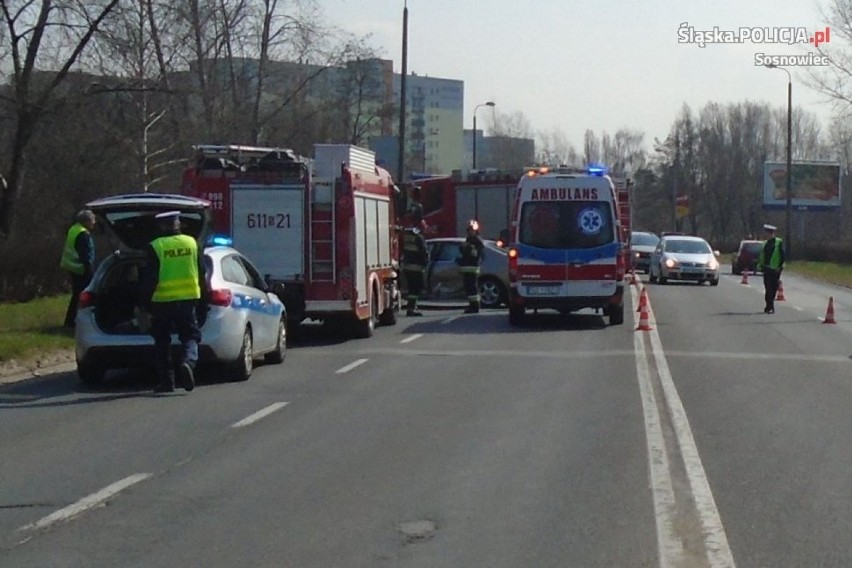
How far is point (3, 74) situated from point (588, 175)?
47.5 ft

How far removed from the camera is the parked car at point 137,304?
14547mm

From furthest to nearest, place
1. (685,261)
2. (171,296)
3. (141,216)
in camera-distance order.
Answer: (685,261) → (141,216) → (171,296)

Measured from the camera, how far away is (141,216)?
15.7 metres

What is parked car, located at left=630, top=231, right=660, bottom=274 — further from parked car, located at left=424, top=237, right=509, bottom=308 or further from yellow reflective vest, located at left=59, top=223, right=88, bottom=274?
yellow reflective vest, located at left=59, top=223, right=88, bottom=274

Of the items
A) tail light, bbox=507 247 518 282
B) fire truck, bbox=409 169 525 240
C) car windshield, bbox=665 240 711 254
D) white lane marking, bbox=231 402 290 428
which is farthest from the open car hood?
car windshield, bbox=665 240 711 254

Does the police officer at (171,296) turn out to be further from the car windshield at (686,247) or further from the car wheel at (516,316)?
the car windshield at (686,247)

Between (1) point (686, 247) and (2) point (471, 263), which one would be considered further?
(1) point (686, 247)

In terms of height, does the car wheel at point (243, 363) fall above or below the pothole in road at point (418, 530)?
above

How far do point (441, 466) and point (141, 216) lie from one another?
7.08 meters

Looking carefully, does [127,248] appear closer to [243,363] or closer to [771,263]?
[243,363]

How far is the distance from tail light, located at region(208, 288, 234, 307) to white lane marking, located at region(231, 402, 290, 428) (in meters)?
1.84

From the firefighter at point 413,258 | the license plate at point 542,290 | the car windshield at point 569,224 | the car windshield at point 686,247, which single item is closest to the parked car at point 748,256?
the car windshield at point 686,247

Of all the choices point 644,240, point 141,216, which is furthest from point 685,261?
point 141,216

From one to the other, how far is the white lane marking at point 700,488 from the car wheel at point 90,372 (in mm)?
6015
